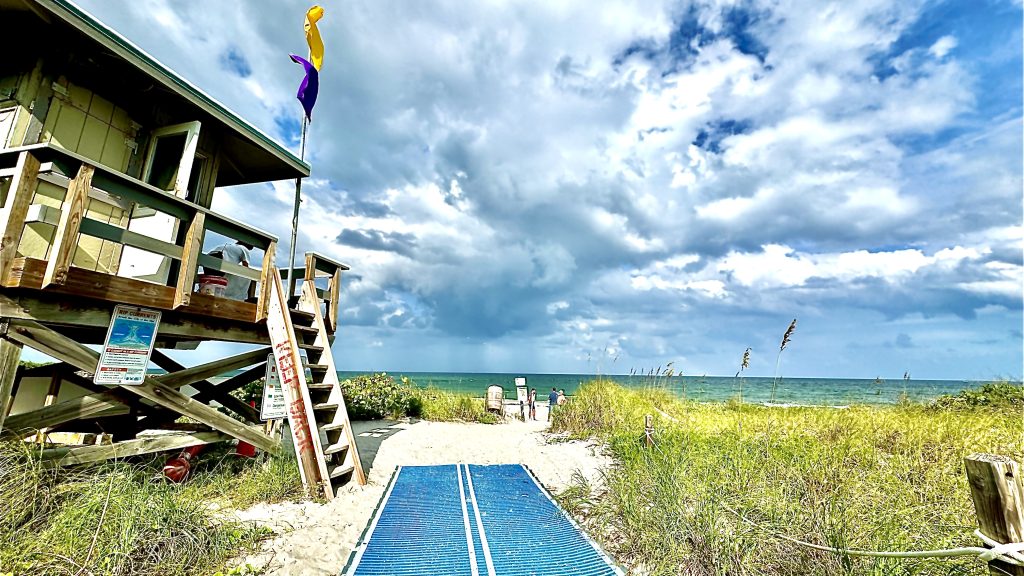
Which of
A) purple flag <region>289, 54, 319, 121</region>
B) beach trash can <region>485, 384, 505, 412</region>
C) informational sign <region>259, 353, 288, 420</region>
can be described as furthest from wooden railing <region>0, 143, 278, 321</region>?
beach trash can <region>485, 384, 505, 412</region>

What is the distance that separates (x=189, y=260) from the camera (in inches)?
192

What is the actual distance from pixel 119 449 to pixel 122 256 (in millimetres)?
2887

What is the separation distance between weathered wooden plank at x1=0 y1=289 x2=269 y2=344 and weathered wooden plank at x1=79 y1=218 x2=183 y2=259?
595 millimetres

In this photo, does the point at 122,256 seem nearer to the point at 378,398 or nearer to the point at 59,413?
the point at 59,413

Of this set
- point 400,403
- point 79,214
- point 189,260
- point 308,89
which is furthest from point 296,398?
point 400,403

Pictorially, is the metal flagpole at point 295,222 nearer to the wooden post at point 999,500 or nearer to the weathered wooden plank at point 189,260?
the weathered wooden plank at point 189,260

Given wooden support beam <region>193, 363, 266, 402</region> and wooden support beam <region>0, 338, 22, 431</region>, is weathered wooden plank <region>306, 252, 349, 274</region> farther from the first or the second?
wooden support beam <region>0, 338, 22, 431</region>

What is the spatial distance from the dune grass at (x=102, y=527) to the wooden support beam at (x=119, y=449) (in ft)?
0.39

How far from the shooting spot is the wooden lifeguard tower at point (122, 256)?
3.87 metres

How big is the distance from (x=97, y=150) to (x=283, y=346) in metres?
3.44

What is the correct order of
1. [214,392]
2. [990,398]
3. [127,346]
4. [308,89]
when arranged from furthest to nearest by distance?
1. [990,398]
2. [308,89]
3. [214,392]
4. [127,346]

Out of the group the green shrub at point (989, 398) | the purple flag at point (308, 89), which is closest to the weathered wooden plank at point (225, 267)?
the purple flag at point (308, 89)

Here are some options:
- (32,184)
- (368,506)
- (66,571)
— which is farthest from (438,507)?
(32,184)

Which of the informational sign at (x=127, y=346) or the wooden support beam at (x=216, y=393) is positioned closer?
the informational sign at (x=127, y=346)
